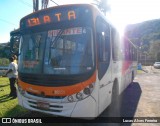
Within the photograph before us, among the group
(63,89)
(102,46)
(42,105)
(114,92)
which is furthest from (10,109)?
(102,46)

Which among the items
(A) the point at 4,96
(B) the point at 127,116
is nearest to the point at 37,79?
(B) the point at 127,116

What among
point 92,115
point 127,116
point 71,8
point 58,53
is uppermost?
point 71,8

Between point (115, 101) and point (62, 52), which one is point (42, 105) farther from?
point (115, 101)

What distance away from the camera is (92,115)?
6062mm

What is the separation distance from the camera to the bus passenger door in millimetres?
6367

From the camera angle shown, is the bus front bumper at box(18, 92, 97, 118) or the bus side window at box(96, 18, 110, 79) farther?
the bus side window at box(96, 18, 110, 79)

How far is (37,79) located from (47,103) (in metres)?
0.71

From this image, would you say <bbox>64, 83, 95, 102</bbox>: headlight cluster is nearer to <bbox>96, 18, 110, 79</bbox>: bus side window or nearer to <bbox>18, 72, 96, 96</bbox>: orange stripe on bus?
<bbox>18, 72, 96, 96</bbox>: orange stripe on bus

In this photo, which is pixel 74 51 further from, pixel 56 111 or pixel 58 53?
pixel 56 111

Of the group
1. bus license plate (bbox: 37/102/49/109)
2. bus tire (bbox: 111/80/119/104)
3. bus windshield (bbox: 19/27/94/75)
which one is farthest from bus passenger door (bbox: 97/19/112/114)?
bus license plate (bbox: 37/102/49/109)

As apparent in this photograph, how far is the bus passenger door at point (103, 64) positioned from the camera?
637 cm

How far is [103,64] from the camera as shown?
6.68 metres

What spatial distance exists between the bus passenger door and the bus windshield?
1.36ft

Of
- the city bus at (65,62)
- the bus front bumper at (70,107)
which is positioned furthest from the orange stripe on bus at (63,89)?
the bus front bumper at (70,107)
